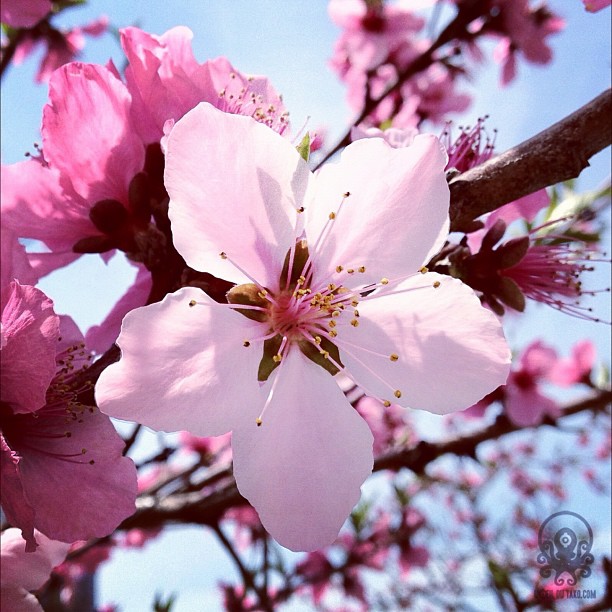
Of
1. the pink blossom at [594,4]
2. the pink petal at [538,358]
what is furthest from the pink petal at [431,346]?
the pink petal at [538,358]

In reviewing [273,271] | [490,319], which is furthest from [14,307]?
[490,319]

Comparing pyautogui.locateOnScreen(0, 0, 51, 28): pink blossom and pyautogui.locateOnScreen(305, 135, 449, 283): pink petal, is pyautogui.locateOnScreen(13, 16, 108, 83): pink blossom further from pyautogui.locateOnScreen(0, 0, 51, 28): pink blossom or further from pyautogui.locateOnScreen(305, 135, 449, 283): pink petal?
pyautogui.locateOnScreen(305, 135, 449, 283): pink petal

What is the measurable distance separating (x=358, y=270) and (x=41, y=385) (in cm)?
44

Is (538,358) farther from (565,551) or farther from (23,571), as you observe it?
(23,571)

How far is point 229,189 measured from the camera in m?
0.73

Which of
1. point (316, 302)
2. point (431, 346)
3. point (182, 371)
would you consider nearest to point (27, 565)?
point (182, 371)

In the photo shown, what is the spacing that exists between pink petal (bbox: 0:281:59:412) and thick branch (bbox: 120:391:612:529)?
3.57ft

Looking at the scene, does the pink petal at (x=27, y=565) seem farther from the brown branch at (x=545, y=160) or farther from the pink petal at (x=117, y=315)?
the brown branch at (x=545, y=160)

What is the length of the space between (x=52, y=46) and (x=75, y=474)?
123 inches

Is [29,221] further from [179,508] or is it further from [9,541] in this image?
[179,508]

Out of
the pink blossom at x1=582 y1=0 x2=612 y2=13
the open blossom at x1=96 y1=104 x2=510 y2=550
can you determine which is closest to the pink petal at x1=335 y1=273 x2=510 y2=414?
the open blossom at x1=96 y1=104 x2=510 y2=550

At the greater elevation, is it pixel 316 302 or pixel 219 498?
pixel 316 302

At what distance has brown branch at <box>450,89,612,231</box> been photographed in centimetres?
84

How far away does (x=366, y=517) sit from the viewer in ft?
11.8
